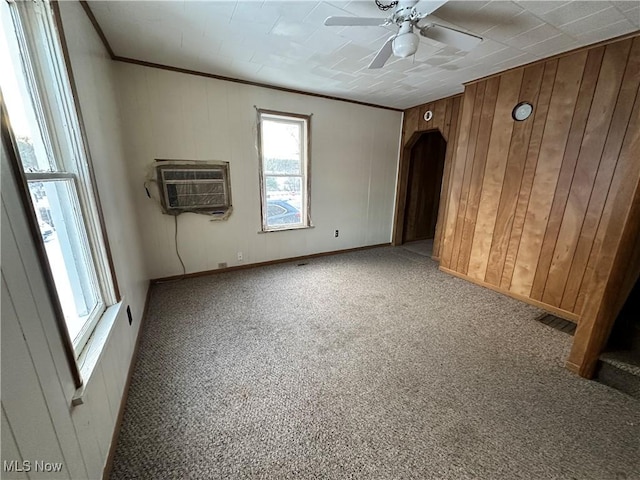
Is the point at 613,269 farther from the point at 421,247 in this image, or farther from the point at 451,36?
the point at 421,247

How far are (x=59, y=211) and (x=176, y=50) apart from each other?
81.7 inches

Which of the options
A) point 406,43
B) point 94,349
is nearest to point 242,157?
point 406,43

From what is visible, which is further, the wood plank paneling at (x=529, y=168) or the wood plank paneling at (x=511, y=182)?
the wood plank paneling at (x=511, y=182)

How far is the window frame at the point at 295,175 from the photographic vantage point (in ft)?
11.2

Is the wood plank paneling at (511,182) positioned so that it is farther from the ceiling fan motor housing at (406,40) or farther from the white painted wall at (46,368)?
the white painted wall at (46,368)

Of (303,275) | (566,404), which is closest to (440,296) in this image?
(566,404)

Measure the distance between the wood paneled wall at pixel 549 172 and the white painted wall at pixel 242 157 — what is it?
5.05 feet

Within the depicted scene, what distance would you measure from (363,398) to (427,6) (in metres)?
2.38

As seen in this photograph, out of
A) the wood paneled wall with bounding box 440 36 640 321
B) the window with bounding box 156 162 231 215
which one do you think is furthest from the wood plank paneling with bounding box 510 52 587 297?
the window with bounding box 156 162 231 215

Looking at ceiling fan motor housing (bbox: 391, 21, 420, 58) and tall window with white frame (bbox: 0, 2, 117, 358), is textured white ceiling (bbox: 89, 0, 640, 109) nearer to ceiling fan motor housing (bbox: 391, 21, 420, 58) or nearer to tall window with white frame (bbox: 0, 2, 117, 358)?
ceiling fan motor housing (bbox: 391, 21, 420, 58)

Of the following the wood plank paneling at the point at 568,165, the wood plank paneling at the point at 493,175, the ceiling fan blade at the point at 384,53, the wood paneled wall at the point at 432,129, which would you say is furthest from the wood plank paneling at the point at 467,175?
the ceiling fan blade at the point at 384,53

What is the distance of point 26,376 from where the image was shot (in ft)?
2.27

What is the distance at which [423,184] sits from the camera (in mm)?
5121

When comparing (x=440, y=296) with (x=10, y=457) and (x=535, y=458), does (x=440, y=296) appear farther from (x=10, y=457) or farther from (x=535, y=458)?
(x=10, y=457)
